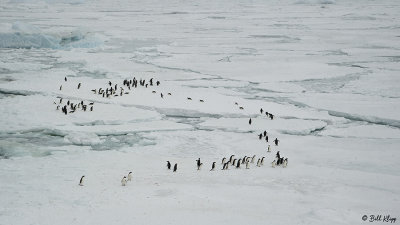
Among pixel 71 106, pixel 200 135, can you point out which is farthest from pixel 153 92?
pixel 200 135

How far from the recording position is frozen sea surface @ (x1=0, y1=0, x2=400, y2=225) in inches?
162

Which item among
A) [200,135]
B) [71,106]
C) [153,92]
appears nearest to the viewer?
[200,135]

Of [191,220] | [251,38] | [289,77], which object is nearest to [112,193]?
[191,220]

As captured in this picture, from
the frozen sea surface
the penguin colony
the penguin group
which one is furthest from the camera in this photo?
the penguin group

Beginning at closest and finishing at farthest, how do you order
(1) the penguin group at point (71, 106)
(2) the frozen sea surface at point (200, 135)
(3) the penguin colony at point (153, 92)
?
(2) the frozen sea surface at point (200, 135) < (3) the penguin colony at point (153, 92) < (1) the penguin group at point (71, 106)

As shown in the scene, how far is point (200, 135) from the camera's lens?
6555mm

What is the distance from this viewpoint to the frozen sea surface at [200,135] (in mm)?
4121

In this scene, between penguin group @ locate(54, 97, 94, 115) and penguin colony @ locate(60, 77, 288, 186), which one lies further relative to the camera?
penguin group @ locate(54, 97, 94, 115)

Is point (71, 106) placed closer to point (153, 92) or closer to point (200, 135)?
point (153, 92)

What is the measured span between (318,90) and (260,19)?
17153 millimetres

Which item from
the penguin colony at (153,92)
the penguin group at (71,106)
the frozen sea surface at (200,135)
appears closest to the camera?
the frozen sea surface at (200,135)

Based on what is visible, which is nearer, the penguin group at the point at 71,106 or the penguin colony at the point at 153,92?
the penguin colony at the point at 153,92

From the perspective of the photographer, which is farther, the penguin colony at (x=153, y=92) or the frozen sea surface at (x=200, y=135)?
the penguin colony at (x=153, y=92)

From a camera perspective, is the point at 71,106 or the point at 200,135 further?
the point at 71,106
